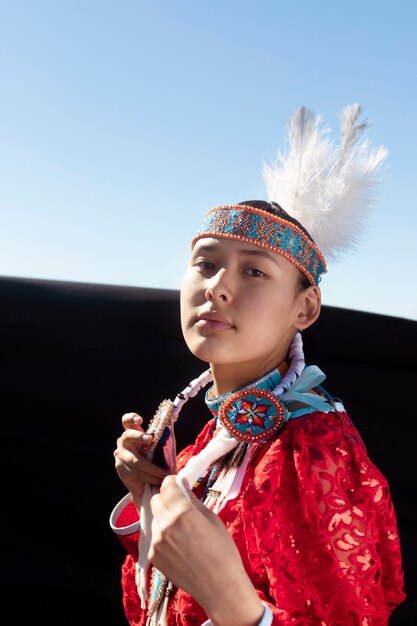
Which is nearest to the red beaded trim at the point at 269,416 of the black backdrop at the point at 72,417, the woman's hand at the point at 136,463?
the woman's hand at the point at 136,463

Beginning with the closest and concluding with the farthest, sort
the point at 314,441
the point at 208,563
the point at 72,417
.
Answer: the point at 208,563
the point at 314,441
the point at 72,417

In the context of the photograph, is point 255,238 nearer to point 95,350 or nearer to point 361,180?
point 361,180

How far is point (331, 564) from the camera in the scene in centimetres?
93

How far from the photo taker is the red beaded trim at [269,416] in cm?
108

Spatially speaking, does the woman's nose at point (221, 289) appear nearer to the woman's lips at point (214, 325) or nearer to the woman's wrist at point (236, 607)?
the woman's lips at point (214, 325)

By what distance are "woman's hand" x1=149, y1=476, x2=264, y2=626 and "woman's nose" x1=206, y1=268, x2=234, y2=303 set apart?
367 mm

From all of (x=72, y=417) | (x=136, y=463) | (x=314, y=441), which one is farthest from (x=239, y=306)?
(x=72, y=417)

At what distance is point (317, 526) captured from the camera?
3.12 feet

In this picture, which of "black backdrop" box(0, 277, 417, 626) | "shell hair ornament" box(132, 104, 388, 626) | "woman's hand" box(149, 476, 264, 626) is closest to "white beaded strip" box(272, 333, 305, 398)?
"shell hair ornament" box(132, 104, 388, 626)

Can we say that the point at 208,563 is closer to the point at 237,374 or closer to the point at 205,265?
the point at 237,374

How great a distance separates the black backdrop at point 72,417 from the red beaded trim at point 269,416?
31.8 inches

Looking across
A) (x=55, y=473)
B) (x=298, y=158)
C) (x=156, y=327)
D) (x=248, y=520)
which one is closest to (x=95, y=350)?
(x=156, y=327)

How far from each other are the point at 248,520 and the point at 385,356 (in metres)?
0.92

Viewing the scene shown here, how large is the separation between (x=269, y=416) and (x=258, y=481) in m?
0.12
